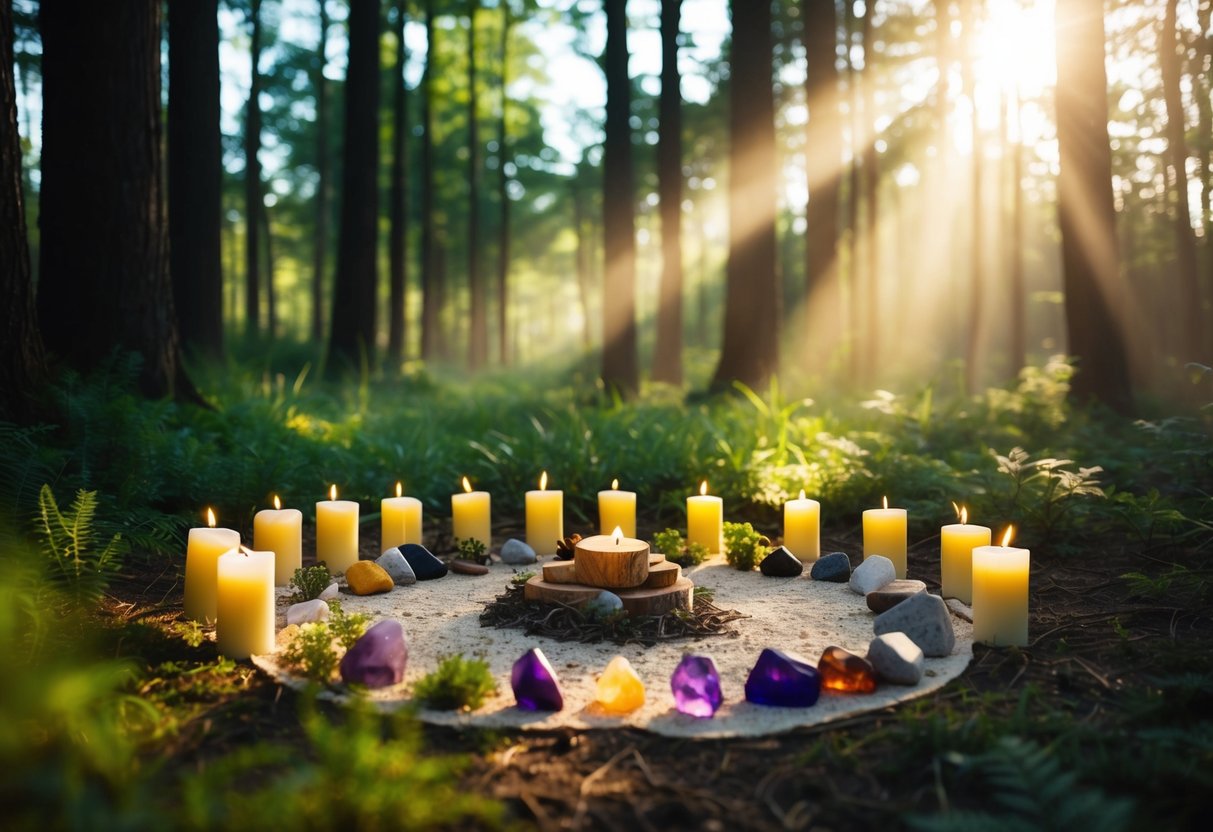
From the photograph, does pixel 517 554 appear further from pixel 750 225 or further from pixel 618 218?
pixel 618 218

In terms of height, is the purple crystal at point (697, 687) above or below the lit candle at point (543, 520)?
below

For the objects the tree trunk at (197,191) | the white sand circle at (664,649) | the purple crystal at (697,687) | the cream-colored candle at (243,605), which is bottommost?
the white sand circle at (664,649)

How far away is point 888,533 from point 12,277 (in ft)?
15.9

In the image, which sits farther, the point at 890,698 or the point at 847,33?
the point at 847,33

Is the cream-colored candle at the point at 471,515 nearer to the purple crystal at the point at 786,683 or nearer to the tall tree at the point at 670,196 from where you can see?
the purple crystal at the point at 786,683

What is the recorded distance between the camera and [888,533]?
454 centimetres

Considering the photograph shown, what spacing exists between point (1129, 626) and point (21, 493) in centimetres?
494

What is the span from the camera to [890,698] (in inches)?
110

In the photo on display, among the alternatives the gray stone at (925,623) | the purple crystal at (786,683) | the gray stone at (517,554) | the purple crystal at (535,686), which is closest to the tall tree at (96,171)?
the gray stone at (517,554)

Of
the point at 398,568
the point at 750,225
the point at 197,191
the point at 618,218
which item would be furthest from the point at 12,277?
the point at 618,218

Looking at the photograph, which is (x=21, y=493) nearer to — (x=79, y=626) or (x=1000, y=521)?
(x=79, y=626)

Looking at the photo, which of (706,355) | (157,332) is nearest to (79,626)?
(157,332)

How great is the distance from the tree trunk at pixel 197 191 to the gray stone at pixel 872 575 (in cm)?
792

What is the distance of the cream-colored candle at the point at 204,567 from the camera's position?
3.52 metres
